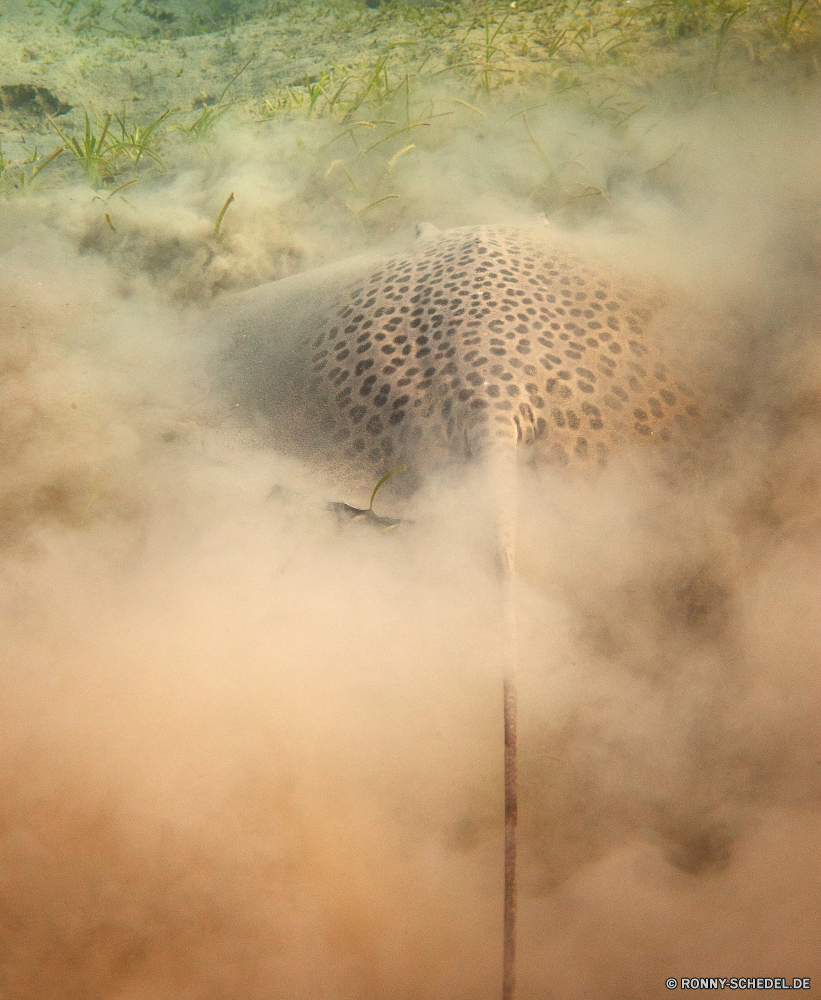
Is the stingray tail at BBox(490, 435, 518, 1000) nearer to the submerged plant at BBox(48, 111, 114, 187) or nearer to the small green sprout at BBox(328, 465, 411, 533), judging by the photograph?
the small green sprout at BBox(328, 465, 411, 533)

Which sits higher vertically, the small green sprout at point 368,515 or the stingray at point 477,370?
the stingray at point 477,370

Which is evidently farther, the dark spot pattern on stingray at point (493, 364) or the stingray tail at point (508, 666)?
the dark spot pattern on stingray at point (493, 364)

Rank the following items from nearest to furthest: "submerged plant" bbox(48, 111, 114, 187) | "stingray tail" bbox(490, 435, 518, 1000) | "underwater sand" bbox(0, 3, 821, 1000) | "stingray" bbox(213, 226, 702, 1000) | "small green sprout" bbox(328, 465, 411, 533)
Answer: "stingray tail" bbox(490, 435, 518, 1000)
"underwater sand" bbox(0, 3, 821, 1000)
"stingray" bbox(213, 226, 702, 1000)
"small green sprout" bbox(328, 465, 411, 533)
"submerged plant" bbox(48, 111, 114, 187)

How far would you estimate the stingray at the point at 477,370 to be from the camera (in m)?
1.86

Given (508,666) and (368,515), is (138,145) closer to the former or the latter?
(368,515)

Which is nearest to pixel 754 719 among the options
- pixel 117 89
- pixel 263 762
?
pixel 263 762

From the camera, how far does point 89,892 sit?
1.47 metres

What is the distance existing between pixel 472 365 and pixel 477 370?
0.03m

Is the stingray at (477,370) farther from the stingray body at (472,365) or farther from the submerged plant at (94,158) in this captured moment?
the submerged plant at (94,158)

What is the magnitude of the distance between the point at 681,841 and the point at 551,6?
6.16 meters

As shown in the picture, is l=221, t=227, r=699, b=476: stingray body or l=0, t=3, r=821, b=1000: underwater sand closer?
l=0, t=3, r=821, b=1000: underwater sand

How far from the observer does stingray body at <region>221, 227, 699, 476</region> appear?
1.88 m

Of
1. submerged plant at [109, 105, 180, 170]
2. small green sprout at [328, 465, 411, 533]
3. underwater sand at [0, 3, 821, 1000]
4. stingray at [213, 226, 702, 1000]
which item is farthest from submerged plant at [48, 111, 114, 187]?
small green sprout at [328, 465, 411, 533]

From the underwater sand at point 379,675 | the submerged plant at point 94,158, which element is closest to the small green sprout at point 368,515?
the underwater sand at point 379,675
